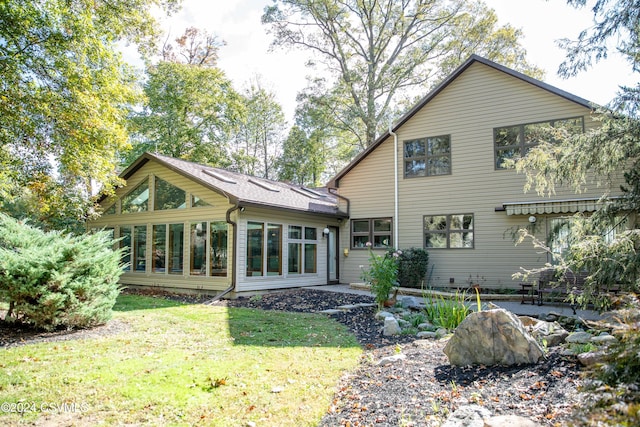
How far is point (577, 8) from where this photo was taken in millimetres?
6035

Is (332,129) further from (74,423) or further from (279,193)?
(74,423)

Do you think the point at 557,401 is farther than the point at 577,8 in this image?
No

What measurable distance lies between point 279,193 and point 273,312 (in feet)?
19.5

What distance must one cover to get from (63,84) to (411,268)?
1060cm

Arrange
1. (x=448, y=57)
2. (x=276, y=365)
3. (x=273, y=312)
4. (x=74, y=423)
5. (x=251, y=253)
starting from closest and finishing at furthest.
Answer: (x=74, y=423) → (x=276, y=365) → (x=273, y=312) → (x=251, y=253) → (x=448, y=57)

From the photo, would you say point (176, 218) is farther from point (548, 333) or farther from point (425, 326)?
point (548, 333)

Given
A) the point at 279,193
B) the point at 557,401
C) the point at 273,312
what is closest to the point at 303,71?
the point at 279,193

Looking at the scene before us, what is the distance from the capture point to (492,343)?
4504 mm

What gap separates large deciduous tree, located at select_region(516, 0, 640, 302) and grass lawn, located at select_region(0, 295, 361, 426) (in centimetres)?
331

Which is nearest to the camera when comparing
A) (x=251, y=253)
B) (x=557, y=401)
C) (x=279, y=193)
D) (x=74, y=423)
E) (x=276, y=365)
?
(x=557, y=401)

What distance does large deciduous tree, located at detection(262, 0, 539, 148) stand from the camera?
76.8ft

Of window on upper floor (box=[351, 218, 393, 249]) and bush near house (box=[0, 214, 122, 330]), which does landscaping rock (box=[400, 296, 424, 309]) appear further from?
bush near house (box=[0, 214, 122, 330])

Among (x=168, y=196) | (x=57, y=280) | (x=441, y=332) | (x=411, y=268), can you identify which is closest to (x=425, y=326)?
(x=441, y=332)

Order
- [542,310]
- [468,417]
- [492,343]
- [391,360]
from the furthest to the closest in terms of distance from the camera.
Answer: [542,310] → [391,360] → [492,343] → [468,417]
